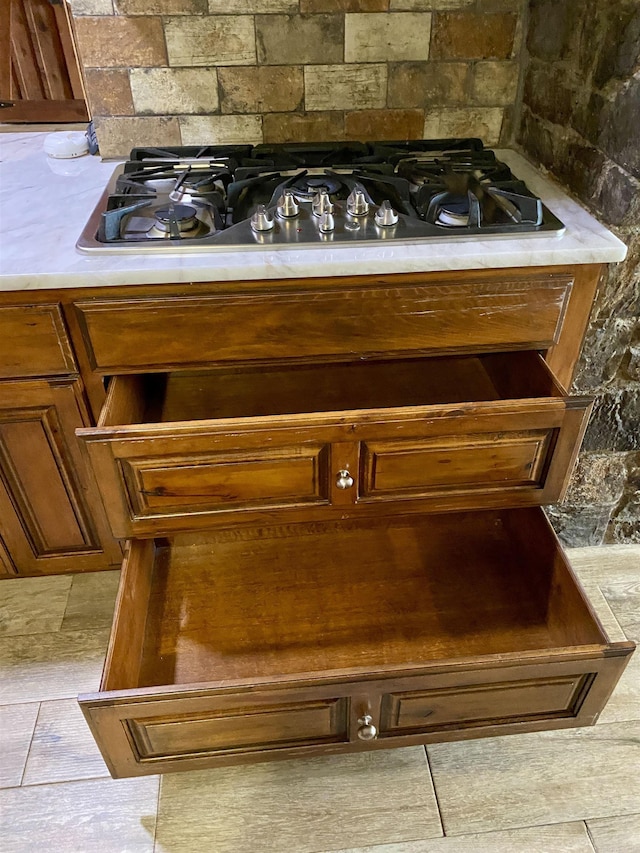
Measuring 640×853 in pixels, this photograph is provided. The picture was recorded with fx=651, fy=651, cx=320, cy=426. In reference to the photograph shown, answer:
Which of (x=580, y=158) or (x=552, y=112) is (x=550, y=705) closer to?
(x=580, y=158)

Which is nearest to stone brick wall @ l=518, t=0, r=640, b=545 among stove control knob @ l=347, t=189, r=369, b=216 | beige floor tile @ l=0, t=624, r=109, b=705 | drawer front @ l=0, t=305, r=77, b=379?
stove control knob @ l=347, t=189, r=369, b=216

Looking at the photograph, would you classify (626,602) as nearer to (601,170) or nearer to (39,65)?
(601,170)

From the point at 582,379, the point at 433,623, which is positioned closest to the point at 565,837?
the point at 433,623

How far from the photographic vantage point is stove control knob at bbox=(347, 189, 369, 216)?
1135mm

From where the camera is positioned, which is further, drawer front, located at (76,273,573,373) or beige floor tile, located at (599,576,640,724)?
beige floor tile, located at (599,576,640,724)

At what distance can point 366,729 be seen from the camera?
101 cm

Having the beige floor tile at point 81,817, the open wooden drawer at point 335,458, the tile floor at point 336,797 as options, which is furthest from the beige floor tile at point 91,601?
the open wooden drawer at point 335,458

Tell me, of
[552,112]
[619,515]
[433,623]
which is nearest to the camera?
[433,623]

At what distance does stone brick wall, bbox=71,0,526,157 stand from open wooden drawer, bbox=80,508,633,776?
905mm

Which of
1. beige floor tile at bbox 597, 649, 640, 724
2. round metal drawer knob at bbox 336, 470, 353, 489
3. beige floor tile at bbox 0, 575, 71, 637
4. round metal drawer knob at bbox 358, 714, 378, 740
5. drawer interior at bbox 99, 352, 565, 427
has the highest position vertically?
round metal drawer knob at bbox 336, 470, 353, 489

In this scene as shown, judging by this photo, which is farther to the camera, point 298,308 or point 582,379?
point 582,379

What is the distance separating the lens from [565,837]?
1.11 meters

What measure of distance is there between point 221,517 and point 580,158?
954 millimetres

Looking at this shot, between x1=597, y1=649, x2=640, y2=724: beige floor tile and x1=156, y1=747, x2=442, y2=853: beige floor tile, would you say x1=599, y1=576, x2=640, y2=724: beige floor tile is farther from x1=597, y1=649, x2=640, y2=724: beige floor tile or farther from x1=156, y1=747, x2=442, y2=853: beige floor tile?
x1=156, y1=747, x2=442, y2=853: beige floor tile
